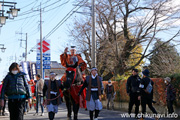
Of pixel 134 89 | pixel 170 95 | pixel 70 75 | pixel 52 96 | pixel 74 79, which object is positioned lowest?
pixel 170 95

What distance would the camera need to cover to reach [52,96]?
10.3 m

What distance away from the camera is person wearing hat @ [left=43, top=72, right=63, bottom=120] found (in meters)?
10.1

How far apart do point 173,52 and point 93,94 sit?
1738 cm

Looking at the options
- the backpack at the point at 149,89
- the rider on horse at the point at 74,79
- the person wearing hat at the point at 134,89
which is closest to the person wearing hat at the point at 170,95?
the person wearing hat at the point at 134,89

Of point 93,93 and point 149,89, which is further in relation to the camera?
point 149,89

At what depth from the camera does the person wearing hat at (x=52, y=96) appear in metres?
10.1

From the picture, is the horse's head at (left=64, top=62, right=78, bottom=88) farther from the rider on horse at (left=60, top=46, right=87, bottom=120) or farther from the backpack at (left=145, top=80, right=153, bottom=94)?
the backpack at (left=145, top=80, right=153, bottom=94)

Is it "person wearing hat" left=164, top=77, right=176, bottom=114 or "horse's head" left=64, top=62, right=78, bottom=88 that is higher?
"horse's head" left=64, top=62, right=78, bottom=88

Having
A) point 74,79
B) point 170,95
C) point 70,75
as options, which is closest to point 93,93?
point 74,79

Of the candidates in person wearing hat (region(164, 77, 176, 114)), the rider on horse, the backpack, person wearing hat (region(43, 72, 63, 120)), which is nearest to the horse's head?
the rider on horse

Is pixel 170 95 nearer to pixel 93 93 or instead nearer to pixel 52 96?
pixel 93 93

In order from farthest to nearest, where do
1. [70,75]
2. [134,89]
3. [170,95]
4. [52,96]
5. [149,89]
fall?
[170,95]
[134,89]
[149,89]
[52,96]
[70,75]

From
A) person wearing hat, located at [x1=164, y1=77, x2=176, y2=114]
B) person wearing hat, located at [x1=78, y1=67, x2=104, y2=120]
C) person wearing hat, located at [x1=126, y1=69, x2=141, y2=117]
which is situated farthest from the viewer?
person wearing hat, located at [x1=164, y1=77, x2=176, y2=114]

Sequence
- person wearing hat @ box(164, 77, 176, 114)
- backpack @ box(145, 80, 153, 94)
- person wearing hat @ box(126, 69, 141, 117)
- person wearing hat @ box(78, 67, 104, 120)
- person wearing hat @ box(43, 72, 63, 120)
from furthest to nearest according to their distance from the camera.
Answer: person wearing hat @ box(164, 77, 176, 114)
person wearing hat @ box(126, 69, 141, 117)
backpack @ box(145, 80, 153, 94)
person wearing hat @ box(43, 72, 63, 120)
person wearing hat @ box(78, 67, 104, 120)
